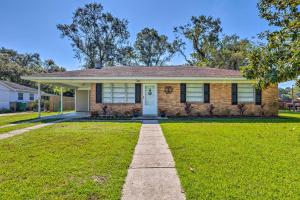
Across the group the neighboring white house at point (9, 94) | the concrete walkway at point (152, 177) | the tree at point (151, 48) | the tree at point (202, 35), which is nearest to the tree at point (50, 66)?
the neighboring white house at point (9, 94)

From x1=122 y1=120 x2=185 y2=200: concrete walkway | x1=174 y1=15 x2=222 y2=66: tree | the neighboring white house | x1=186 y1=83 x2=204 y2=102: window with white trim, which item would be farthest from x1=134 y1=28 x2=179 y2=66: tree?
x1=122 y1=120 x2=185 y2=200: concrete walkway

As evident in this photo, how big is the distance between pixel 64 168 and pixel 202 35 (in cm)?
3374

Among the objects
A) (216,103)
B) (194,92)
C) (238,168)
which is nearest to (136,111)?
(194,92)

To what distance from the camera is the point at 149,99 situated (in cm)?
1591

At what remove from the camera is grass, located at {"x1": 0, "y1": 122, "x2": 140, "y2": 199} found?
3.40m

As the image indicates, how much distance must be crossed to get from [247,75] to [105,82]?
9.16m

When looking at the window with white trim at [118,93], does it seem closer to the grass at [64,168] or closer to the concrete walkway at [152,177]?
the grass at [64,168]

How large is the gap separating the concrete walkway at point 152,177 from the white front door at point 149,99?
952cm

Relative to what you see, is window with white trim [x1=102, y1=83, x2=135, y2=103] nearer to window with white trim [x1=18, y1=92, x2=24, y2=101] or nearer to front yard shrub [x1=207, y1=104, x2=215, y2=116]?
front yard shrub [x1=207, y1=104, x2=215, y2=116]

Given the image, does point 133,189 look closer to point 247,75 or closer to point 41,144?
point 41,144

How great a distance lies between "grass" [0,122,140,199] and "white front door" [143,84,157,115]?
8470 millimetres

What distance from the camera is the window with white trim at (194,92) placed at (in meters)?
15.8

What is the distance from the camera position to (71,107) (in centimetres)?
2722

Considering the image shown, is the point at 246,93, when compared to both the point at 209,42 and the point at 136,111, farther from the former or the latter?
the point at 209,42
